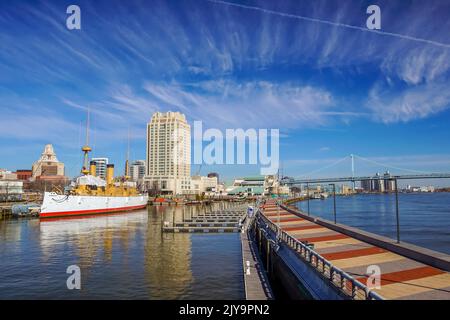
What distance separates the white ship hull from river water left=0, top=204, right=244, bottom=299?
106 feet

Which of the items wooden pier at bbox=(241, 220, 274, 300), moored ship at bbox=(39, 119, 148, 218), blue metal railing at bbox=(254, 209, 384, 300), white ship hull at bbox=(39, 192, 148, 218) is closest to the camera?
blue metal railing at bbox=(254, 209, 384, 300)

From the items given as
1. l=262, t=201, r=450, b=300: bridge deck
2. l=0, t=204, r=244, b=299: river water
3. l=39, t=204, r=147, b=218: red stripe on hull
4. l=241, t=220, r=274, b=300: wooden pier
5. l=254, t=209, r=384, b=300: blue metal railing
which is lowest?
l=39, t=204, r=147, b=218: red stripe on hull

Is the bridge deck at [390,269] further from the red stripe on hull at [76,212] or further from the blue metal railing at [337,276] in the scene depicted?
the red stripe on hull at [76,212]

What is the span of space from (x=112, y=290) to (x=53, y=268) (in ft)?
28.5

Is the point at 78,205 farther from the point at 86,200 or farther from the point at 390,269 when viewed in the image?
the point at 390,269

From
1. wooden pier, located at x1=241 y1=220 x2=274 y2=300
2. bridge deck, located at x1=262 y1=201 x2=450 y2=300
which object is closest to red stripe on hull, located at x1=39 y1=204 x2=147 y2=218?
wooden pier, located at x1=241 y1=220 x2=274 y2=300

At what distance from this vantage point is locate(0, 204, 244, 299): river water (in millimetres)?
19734

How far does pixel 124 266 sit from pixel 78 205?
64.4m

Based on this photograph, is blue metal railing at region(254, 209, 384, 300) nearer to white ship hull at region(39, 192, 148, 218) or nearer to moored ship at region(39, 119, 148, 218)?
white ship hull at region(39, 192, 148, 218)

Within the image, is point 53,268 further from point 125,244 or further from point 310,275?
point 310,275

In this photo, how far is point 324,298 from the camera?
12383 millimetres
